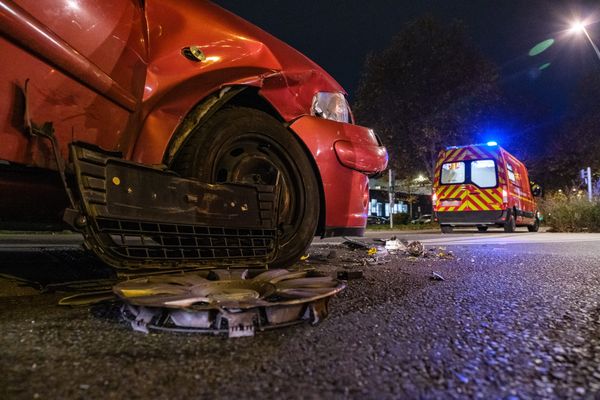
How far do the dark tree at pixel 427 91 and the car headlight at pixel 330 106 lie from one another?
17.6 metres

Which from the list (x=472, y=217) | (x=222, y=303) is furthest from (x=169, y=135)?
(x=472, y=217)

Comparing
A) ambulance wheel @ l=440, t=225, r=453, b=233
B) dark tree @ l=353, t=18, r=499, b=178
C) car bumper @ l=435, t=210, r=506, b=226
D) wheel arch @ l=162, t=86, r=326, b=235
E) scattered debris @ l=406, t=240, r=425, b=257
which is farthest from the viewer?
dark tree @ l=353, t=18, r=499, b=178

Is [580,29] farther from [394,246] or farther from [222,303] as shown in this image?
[222,303]

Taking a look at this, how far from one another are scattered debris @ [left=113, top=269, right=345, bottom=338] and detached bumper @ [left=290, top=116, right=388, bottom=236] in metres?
1.14

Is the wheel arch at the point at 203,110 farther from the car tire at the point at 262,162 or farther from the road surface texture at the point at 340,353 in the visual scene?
the road surface texture at the point at 340,353

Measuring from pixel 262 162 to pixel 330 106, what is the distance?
0.70m

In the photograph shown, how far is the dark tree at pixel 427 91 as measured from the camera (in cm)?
1975

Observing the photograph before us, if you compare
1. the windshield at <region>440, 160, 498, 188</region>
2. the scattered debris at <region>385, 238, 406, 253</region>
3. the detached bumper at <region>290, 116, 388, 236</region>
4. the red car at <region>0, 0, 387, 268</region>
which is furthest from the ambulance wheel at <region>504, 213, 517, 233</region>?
the red car at <region>0, 0, 387, 268</region>

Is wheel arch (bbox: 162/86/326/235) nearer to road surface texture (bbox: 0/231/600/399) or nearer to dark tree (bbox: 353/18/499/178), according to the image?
road surface texture (bbox: 0/231/600/399)

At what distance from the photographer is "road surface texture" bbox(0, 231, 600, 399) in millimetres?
1046

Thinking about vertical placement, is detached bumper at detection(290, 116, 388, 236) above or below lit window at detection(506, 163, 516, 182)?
below

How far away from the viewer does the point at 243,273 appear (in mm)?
2092

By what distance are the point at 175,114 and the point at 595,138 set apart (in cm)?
3017

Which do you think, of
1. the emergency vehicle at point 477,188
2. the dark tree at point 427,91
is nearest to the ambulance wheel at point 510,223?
the emergency vehicle at point 477,188
